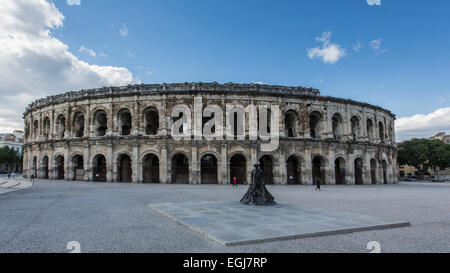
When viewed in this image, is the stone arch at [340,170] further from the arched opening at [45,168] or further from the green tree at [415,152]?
the arched opening at [45,168]

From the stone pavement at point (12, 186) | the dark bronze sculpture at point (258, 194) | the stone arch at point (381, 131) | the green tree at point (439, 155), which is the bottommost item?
the stone pavement at point (12, 186)

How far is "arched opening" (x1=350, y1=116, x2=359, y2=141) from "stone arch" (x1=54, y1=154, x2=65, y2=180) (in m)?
31.0

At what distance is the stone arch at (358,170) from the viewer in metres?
27.6

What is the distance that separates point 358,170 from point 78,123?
30.0 m

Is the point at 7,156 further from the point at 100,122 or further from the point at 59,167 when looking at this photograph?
the point at 100,122

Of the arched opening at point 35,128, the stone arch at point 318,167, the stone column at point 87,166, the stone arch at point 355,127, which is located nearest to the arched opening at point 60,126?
the arched opening at point 35,128

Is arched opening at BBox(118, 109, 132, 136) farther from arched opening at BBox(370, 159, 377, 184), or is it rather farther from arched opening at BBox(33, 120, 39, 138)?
arched opening at BBox(370, 159, 377, 184)

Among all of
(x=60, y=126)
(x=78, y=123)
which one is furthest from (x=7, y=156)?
(x=78, y=123)

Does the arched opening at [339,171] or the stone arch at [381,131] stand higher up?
the stone arch at [381,131]

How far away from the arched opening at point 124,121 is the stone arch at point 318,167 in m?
18.5

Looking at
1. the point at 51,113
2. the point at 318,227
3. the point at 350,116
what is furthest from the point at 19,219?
the point at 350,116

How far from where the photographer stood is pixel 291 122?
87.2 ft

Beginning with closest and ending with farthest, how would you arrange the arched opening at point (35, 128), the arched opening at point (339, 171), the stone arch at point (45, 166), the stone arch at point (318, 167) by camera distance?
the stone arch at point (318, 167) < the arched opening at point (339, 171) < the stone arch at point (45, 166) < the arched opening at point (35, 128)
